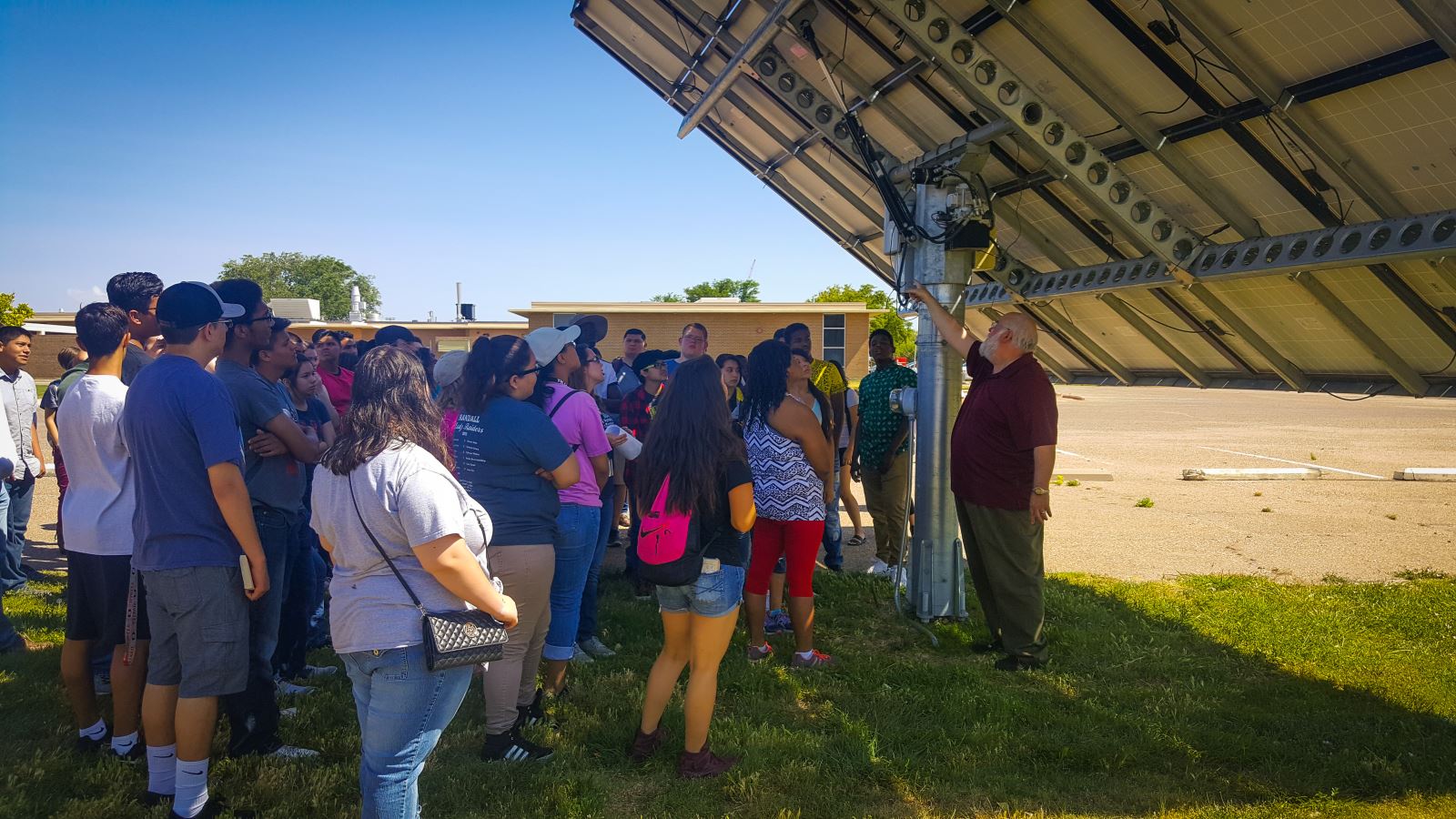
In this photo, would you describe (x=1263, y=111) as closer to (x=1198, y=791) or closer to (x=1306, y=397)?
(x=1198, y=791)

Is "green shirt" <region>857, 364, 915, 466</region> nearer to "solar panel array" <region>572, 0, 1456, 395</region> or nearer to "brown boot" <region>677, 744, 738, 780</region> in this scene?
"solar panel array" <region>572, 0, 1456, 395</region>

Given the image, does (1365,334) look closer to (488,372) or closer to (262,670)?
(488,372)

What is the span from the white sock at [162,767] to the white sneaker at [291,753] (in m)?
0.58

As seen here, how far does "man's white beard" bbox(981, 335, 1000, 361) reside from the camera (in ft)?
19.2

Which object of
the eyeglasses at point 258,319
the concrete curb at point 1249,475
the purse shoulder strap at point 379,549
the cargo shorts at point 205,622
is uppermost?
the eyeglasses at point 258,319

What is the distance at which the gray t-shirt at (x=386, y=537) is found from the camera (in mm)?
2848

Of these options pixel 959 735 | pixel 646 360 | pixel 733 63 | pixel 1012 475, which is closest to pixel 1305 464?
pixel 1012 475

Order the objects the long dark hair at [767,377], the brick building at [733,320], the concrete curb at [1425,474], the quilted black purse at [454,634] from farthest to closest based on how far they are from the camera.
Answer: the brick building at [733,320] → the concrete curb at [1425,474] → the long dark hair at [767,377] → the quilted black purse at [454,634]

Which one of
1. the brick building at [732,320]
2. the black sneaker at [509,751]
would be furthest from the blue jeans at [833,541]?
the brick building at [732,320]

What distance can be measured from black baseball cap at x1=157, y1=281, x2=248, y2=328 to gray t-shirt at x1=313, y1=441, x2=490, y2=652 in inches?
45.7

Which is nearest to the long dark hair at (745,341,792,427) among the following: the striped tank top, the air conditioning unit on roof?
the striped tank top

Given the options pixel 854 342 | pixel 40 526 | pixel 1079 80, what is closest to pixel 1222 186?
pixel 1079 80

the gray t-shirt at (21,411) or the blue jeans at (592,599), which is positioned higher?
the gray t-shirt at (21,411)

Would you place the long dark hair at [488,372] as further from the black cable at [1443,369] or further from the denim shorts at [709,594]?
the black cable at [1443,369]
